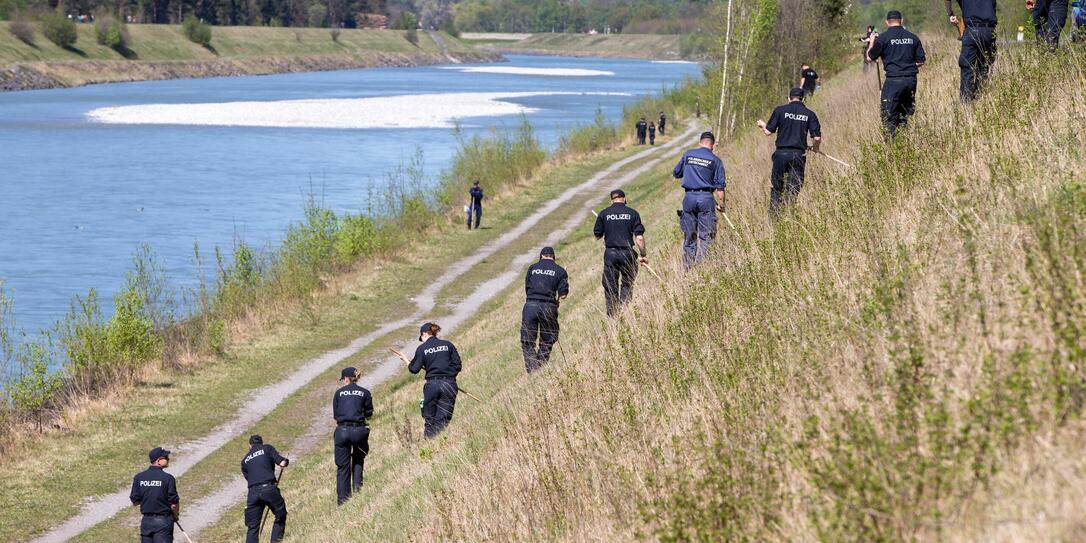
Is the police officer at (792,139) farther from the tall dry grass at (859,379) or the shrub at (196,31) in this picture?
the shrub at (196,31)

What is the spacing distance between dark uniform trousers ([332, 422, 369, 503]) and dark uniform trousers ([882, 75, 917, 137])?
8158 mm

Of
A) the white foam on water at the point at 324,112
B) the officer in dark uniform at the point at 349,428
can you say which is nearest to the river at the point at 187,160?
the white foam on water at the point at 324,112

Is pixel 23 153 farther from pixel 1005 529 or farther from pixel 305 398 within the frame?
pixel 1005 529

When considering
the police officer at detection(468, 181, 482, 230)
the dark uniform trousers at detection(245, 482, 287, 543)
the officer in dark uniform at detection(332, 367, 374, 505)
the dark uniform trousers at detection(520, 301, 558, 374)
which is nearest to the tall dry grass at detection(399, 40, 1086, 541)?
the dark uniform trousers at detection(520, 301, 558, 374)

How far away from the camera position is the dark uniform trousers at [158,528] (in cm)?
1398

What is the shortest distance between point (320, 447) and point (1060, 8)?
13694 millimetres

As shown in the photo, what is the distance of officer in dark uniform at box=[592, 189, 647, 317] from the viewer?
15781mm

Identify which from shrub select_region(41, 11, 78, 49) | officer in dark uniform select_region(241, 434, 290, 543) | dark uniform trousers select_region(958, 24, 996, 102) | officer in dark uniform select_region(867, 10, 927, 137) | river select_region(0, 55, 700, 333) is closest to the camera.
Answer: officer in dark uniform select_region(241, 434, 290, 543)

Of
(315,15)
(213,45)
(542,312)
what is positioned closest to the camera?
(542,312)

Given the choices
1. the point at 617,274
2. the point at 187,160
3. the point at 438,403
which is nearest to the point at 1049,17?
the point at 617,274

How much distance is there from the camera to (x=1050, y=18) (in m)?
16.0

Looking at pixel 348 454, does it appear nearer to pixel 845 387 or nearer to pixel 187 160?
pixel 845 387

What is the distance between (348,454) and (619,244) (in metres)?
4.65

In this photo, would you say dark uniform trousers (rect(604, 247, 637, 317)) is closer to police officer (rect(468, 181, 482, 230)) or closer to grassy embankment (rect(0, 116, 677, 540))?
grassy embankment (rect(0, 116, 677, 540))
